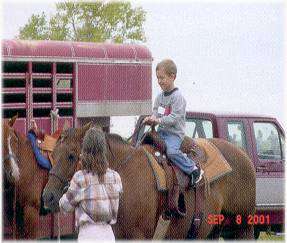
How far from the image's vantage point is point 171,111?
355 inches

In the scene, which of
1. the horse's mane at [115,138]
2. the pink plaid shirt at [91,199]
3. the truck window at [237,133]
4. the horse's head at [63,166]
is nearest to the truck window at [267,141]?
the truck window at [237,133]

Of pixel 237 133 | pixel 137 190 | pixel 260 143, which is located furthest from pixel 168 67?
pixel 260 143

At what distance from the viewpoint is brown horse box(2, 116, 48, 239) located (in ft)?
32.7

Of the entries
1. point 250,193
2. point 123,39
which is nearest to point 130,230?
point 250,193

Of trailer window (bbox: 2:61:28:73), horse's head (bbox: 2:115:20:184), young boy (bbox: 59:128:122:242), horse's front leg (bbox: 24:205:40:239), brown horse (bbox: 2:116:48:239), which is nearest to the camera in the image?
young boy (bbox: 59:128:122:242)

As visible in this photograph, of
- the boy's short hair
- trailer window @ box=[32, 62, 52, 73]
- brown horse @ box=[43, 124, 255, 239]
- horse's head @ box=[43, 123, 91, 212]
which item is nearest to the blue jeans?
brown horse @ box=[43, 124, 255, 239]

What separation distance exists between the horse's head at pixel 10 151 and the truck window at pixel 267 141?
3.59 m

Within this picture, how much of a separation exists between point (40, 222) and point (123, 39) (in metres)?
7.81

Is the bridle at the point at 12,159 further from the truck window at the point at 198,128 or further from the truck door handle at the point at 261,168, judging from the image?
the truck door handle at the point at 261,168

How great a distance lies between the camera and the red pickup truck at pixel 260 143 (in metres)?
11.8

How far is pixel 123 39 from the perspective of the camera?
18016 mm

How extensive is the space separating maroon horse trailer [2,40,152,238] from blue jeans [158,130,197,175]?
137 centimetres

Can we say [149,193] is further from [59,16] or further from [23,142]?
[59,16]

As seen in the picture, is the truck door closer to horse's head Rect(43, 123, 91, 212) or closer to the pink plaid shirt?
horse's head Rect(43, 123, 91, 212)
